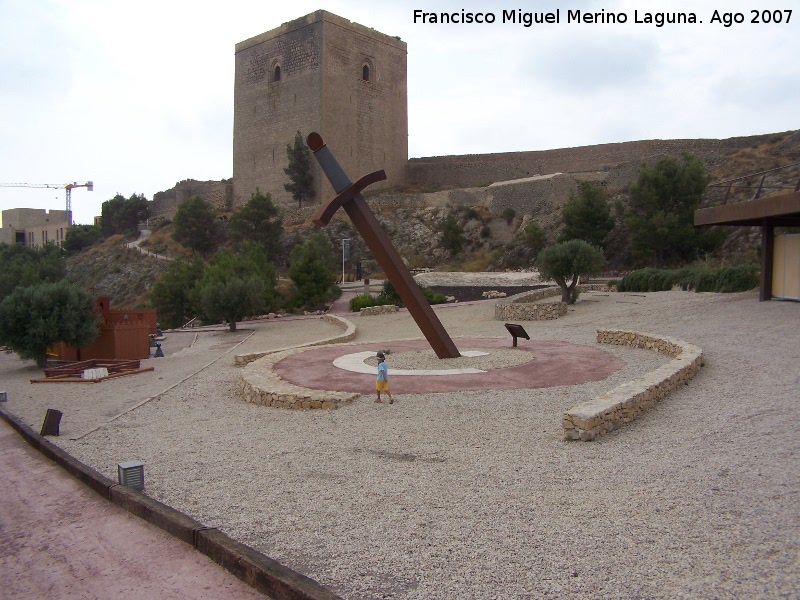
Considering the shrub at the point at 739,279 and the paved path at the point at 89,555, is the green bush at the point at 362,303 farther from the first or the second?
the paved path at the point at 89,555

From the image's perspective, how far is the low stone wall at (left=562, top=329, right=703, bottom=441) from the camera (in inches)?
283

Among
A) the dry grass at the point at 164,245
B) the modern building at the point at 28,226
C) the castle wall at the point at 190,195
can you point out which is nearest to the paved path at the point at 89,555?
the dry grass at the point at 164,245

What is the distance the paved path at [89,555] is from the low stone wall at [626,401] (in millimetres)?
4149

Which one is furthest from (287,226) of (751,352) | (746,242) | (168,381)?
(751,352)

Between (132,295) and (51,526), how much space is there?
4799 centimetres

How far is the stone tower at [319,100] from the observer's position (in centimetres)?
5241

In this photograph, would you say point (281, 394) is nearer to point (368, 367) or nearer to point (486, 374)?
point (368, 367)

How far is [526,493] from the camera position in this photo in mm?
5551

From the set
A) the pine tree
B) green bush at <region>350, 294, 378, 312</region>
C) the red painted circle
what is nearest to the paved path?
the red painted circle

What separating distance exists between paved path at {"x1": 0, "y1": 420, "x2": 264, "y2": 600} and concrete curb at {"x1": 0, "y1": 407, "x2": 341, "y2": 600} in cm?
6

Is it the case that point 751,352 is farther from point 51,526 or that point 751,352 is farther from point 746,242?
point 746,242

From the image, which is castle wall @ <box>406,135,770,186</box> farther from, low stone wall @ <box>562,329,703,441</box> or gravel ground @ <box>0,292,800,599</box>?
gravel ground @ <box>0,292,800,599</box>

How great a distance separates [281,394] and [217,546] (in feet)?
18.7

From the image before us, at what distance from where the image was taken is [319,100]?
51875 mm
